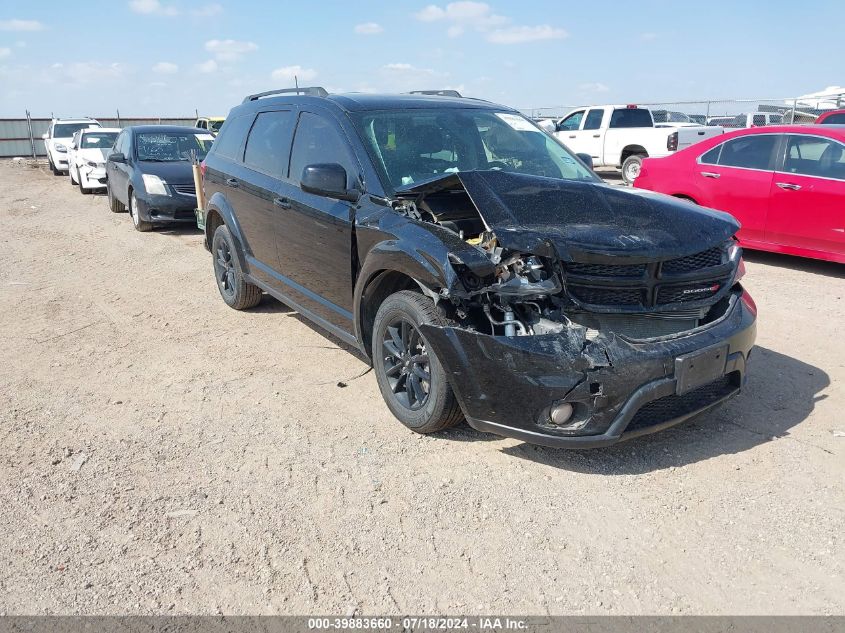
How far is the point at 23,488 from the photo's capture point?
3479 millimetres

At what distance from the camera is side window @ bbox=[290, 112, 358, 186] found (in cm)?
439

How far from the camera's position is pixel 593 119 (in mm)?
18250

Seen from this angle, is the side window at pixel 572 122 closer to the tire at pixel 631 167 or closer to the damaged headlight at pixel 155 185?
the tire at pixel 631 167

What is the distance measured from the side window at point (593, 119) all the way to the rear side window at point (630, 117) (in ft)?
1.32

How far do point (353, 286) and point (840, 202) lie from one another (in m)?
5.59

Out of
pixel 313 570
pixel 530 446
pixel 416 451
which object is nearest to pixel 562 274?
pixel 530 446

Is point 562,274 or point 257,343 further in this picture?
point 257,343

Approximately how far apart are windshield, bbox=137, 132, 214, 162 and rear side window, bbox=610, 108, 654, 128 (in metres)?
10.6

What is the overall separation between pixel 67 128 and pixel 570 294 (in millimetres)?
25093

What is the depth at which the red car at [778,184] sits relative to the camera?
7262mm

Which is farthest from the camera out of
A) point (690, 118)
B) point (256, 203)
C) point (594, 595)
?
point (690, 118)

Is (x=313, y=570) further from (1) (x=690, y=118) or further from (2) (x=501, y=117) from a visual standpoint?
(1) (x=690, y=118)

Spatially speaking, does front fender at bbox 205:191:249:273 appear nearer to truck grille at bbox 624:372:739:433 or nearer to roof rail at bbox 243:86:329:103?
roof rail at bbox 243:86:329:103

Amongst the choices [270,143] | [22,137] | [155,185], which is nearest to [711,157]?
[270,143]
